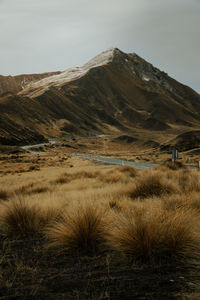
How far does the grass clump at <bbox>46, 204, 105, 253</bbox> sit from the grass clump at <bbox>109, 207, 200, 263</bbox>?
26cm

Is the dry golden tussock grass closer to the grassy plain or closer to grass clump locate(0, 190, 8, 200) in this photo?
the grassy plain

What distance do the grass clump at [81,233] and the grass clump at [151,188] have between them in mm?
2940

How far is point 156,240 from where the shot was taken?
304cm

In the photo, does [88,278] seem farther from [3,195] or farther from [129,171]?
[129,171]

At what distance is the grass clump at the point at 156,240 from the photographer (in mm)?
2941

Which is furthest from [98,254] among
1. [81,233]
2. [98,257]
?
[81,233]

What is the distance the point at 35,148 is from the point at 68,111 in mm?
79303

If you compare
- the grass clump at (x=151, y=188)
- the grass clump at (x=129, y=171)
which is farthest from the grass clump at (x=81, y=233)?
the grass clump at (x=129, y=171)

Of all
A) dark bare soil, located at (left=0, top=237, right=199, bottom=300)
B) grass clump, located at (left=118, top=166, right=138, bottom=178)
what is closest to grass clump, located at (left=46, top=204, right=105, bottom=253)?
dark bare soil, located at (left=0, top=237, right=199, bottom=300)

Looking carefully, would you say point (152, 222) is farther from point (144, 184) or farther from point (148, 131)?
point (148, 131)

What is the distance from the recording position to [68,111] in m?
145

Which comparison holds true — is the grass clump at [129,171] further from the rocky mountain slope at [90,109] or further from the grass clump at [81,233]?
the rocky mountain slope at [90,109]

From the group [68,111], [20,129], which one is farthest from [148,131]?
[20,129]

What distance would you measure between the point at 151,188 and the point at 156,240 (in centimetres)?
370
